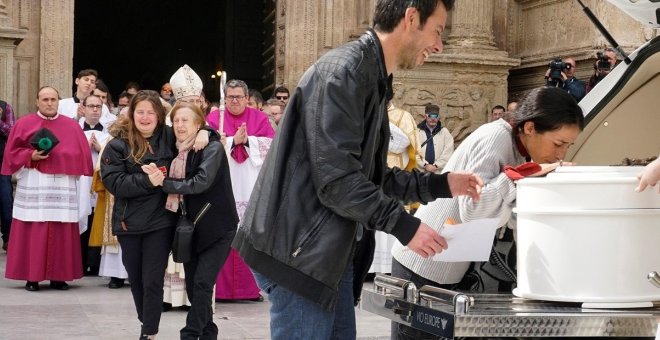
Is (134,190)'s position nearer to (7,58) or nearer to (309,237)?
(309,237)

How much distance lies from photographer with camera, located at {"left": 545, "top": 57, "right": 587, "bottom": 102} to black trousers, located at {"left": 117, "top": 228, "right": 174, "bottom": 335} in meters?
5.11

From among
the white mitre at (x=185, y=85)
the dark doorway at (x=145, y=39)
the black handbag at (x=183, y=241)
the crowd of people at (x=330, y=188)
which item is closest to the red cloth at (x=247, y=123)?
the white mitre at (x=185, y=85)

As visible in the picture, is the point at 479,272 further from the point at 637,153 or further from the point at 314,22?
the point at 314,22

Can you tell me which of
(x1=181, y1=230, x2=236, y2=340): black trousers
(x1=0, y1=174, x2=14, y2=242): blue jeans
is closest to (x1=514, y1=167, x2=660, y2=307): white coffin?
(x1=181, y1=230, x2=236, y2=340): black trousers

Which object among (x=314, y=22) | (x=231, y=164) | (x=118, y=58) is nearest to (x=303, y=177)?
(x=231, y=164)

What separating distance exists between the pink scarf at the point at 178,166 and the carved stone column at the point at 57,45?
819cm

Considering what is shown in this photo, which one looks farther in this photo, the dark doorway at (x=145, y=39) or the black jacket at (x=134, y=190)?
the dark doorway at (x=145, y=39)

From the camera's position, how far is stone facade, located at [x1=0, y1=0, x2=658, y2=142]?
1591 centimetres

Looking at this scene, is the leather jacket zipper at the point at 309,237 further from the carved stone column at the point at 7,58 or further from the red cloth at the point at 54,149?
the carved stone column at the point at 7,58

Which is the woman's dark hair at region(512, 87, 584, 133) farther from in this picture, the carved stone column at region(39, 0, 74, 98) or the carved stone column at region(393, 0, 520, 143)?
the carved stone column at region(393, 0, 520, 143)

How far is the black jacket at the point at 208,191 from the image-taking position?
774cm

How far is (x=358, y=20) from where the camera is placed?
691 inches

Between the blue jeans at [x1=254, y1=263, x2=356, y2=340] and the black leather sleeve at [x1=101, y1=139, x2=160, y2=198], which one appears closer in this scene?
the blue jeans at [x1=254, y1=263, x2=356, y2=340]

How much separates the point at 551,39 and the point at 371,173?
1393cm
